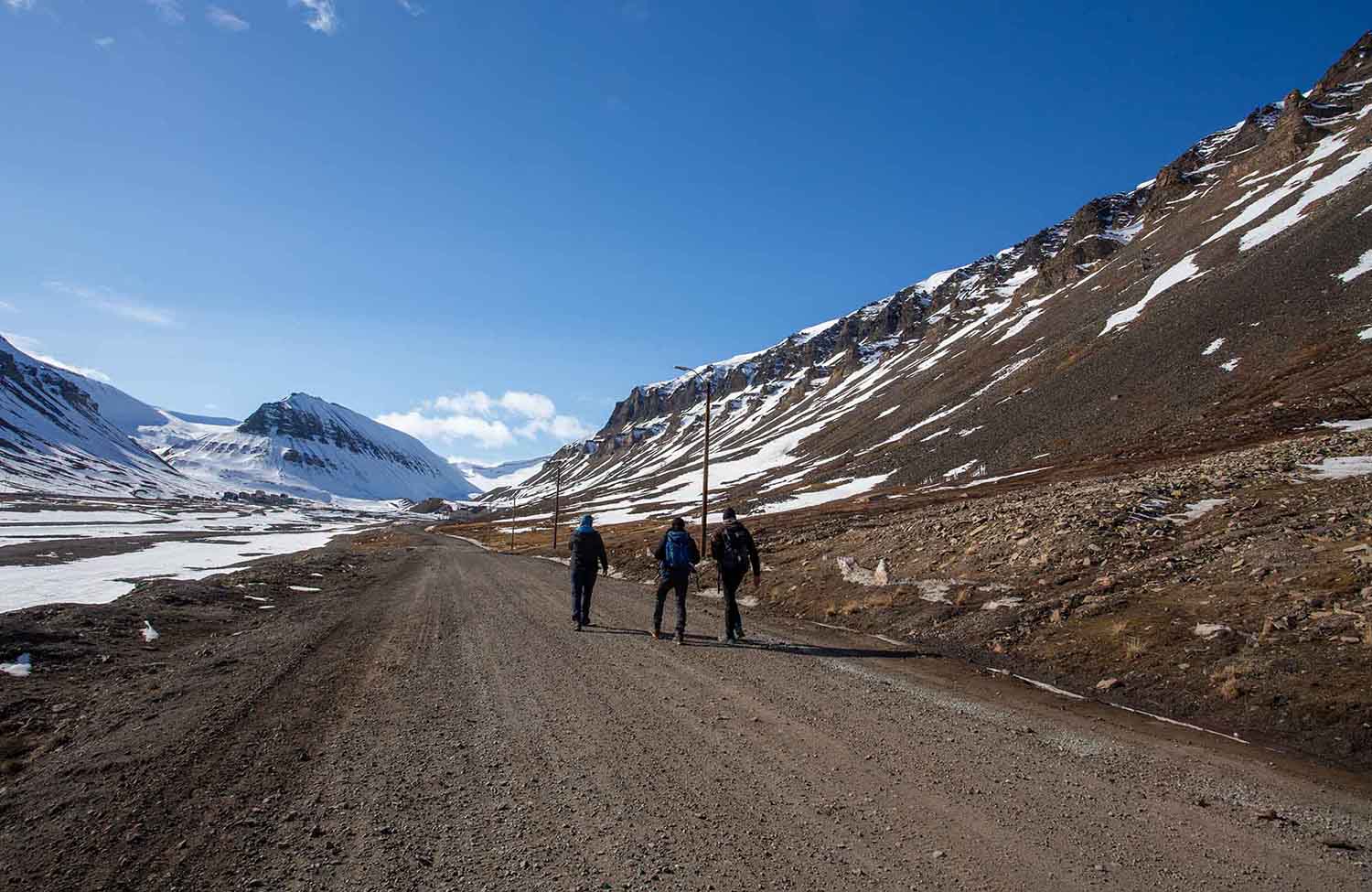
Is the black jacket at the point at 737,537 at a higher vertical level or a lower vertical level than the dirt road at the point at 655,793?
higher

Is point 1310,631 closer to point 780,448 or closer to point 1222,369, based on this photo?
point 1222,369

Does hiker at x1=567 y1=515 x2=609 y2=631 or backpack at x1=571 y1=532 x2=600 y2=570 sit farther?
backpack at x1=571 y1=532 x2=600 y2=570

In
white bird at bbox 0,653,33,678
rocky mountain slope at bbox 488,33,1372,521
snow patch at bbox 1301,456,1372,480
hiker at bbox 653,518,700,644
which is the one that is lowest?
white bird at bbox 0,653,33,678

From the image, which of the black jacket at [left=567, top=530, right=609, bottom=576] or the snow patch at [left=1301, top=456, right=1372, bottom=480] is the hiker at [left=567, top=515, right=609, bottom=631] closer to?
the black jacket at [left=567, top=530, right=609, bottom=576]

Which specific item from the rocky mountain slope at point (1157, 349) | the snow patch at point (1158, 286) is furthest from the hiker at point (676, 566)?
the snow patch at point (1158, 286)

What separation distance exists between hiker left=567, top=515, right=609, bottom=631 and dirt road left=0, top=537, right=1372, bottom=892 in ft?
15.6

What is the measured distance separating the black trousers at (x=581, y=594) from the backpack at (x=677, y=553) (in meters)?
2.16

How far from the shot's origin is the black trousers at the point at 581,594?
1515 cm

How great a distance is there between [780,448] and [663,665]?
10799cm

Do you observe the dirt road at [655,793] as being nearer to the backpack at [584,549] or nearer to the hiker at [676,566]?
the hiker at [676,566]

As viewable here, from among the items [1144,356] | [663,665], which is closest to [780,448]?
[1144,356]

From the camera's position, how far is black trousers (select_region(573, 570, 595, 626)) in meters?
15.1

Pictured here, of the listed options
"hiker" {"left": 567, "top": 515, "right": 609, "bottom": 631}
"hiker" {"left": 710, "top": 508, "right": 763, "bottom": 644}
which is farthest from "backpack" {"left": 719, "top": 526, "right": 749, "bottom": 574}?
"hiker" {"left": 567, "top": 515, "right": 609, "bottom": 631}

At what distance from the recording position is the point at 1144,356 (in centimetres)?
5984
